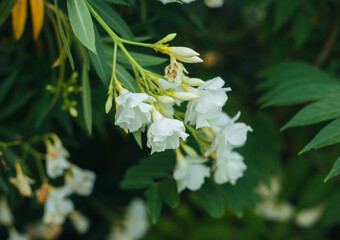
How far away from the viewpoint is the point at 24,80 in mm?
1610

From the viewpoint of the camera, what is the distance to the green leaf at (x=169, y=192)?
45.2 inches

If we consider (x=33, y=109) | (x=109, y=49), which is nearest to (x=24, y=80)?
(x=33, y=109)

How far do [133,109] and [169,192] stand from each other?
42 centimetres

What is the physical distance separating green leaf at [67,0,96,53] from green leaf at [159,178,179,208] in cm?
51

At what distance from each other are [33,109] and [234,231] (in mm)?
1373

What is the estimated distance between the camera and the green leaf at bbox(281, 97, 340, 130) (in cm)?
98

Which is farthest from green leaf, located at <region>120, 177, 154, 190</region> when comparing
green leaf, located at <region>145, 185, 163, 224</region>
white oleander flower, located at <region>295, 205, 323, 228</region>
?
white oleander flower, located at <region>295, 205, 323, 228</region>

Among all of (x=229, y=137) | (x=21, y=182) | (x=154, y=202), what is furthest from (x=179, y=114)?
(x=21, y=182)

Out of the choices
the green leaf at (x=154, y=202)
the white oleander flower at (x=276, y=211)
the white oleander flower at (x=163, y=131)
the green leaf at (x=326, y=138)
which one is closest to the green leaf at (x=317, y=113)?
the green leaf at (x=326, y=138)

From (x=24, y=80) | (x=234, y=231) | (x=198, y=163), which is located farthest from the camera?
(x=234, y=231)

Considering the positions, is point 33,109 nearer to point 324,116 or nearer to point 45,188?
point 45,188

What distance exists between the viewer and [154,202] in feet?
3.80

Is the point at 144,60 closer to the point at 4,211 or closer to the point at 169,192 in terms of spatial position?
the point at 169,192

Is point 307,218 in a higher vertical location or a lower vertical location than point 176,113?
lower
